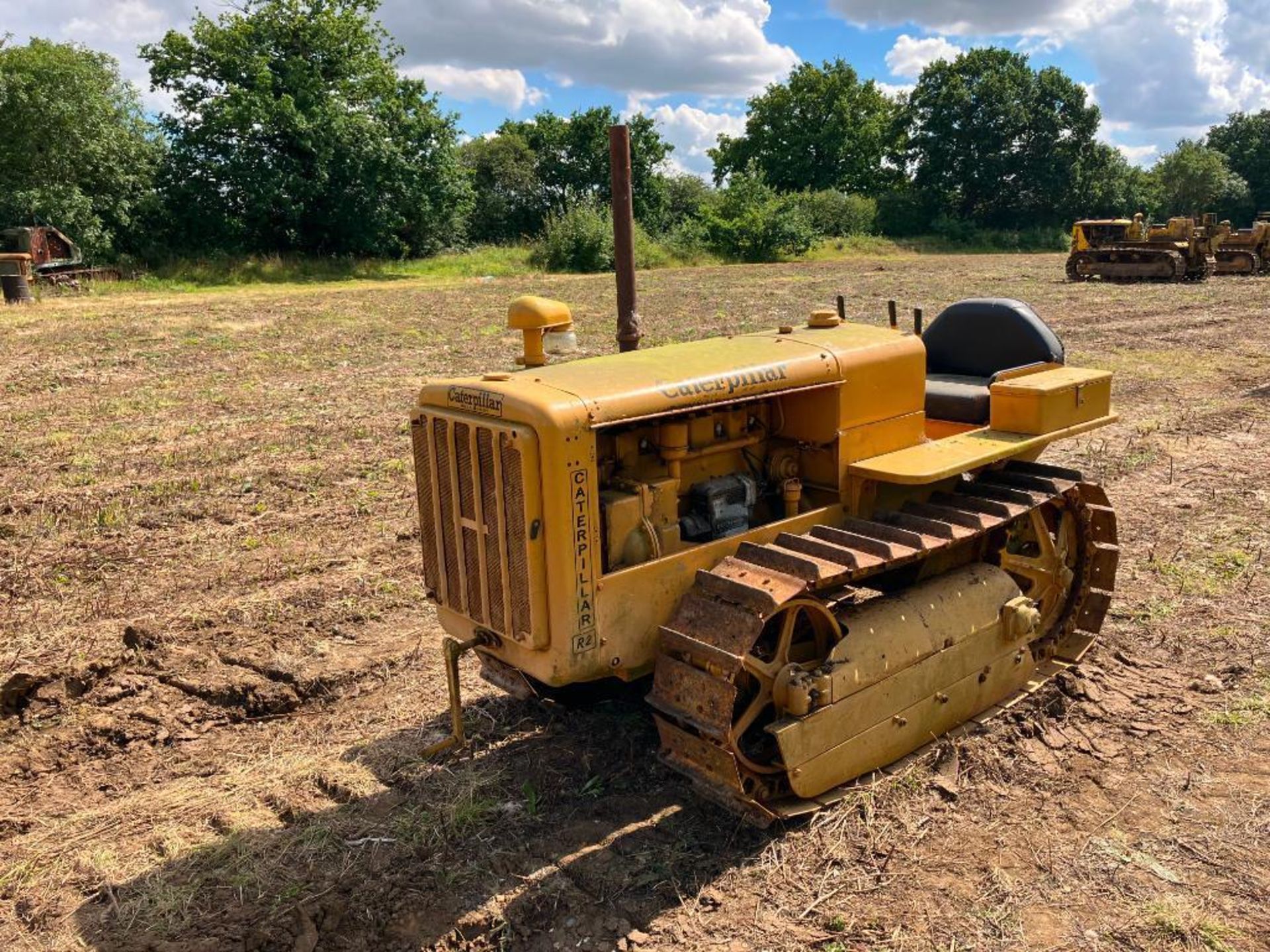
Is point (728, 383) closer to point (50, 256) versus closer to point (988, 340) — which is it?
point (988, 340)

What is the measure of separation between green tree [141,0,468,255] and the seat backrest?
29.3 metres

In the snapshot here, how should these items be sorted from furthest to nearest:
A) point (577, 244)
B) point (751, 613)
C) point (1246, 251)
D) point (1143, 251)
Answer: point (577, 244) → point (1246, 251) → point (1143, 251) → point (751, 613)

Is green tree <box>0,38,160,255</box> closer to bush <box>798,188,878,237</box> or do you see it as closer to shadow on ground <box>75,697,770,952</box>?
bush <box>798,188,878,237</box>

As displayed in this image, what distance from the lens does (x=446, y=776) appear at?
4.54 m

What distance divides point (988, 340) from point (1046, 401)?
111 cm

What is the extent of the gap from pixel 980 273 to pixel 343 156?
20.0m

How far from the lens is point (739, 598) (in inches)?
157

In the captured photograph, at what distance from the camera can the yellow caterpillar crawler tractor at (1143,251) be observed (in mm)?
26656

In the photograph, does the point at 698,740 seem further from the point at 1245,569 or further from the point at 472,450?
the point at 1245,569

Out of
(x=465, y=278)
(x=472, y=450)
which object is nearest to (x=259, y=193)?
(x=465, y=278)

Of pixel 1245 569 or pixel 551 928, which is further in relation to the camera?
pixel 1245 569

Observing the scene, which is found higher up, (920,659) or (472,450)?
(472,450)

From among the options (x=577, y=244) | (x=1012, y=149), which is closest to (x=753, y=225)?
(x=577, y=244)

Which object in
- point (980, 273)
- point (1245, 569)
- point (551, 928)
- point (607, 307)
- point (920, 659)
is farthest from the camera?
point (980, 273)
